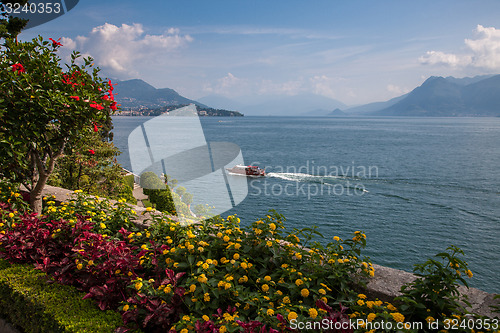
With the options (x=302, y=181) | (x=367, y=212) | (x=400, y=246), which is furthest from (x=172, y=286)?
(x=302, y=181)

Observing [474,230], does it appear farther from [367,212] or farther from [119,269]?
[119,269]

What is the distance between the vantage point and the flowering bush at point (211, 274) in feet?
8.13

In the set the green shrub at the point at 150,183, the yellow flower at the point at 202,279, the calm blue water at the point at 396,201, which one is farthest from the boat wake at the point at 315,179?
the yellow flower at the point at 202,279

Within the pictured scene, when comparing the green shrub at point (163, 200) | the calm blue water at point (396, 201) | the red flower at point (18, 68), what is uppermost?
the red flower at point (18, 68)

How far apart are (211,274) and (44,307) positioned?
164 centimetres

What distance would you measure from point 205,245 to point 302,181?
126ft

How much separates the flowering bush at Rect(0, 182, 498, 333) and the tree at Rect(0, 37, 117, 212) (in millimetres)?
1146

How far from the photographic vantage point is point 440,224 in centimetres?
2622

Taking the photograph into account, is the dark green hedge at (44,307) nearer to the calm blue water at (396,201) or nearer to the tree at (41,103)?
the tree at (41,103)

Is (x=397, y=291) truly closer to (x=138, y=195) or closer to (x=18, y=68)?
(x=18, y=68)

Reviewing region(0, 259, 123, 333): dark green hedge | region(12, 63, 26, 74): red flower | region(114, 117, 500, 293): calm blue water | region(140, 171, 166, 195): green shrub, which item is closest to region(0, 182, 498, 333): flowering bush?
region(0, 259, 123, 333): dark green hedge

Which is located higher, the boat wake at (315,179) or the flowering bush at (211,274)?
the flowering bush at (211,274)

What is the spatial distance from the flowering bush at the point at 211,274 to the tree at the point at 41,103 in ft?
3.76

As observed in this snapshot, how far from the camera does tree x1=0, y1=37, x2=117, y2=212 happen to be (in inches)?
167
